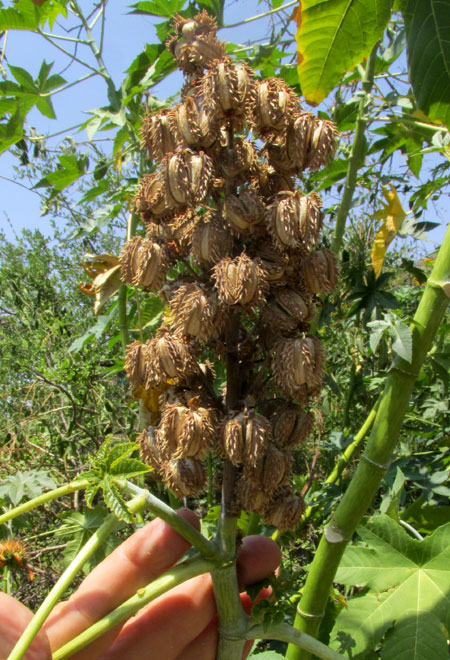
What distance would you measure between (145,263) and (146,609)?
56 centimetres

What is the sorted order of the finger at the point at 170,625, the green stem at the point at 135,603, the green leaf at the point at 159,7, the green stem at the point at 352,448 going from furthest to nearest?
the green leaf at the point at 159,7
the green stem at the point at 352,448
the finger at the point at 170,625
the green stem at the point at 135,603

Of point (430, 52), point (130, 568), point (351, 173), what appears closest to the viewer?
point (430, 52)

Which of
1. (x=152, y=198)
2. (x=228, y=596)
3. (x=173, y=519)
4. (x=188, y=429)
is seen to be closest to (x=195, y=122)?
(x=152, y=198)

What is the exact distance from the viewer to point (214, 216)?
24.9 inches

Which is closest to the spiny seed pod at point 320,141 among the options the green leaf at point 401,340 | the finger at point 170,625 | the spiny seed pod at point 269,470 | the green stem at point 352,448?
the green leaf at point 401,340

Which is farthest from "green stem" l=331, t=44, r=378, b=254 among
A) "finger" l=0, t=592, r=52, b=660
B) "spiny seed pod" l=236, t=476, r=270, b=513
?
"finger" l=0, t=592, r=52, b=660

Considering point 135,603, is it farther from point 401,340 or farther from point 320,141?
point 320,141

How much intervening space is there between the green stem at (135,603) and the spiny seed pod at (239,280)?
1.03 ft

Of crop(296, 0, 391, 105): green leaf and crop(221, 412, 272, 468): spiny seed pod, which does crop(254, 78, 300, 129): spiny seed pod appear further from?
crop(221, 412, 272, 468): spiny seed pod

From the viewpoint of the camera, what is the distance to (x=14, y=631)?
60cm

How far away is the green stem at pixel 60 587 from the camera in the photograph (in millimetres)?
507

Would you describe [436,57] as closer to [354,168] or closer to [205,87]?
[205,87]

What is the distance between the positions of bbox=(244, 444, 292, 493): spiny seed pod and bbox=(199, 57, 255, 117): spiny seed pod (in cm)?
38

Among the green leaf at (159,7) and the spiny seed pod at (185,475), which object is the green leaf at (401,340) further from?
the green leaf at (159,7)
